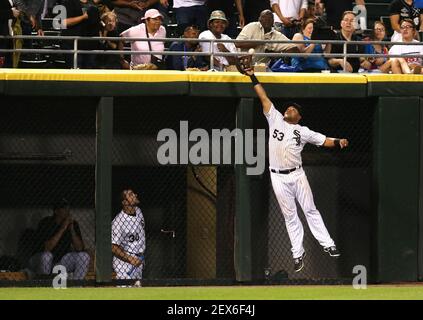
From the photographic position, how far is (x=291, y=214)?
610 inches

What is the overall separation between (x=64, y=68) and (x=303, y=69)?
311 cm

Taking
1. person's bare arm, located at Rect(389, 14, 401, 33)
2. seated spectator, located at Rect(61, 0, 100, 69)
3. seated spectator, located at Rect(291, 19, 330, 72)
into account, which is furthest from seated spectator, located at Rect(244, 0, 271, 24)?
seated spectator, located at Rect(61, 0, 100, 69)

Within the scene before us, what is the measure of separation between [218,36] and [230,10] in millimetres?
1428

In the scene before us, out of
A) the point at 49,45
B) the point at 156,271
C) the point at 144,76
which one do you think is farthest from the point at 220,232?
the point at 49,45

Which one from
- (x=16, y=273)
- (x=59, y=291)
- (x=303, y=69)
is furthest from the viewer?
(x=303, y=69)

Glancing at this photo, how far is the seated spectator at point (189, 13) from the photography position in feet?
56.6

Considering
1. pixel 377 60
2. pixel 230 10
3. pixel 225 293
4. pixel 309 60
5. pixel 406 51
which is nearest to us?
pixel 225 293

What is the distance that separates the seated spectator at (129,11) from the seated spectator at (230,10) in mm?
871

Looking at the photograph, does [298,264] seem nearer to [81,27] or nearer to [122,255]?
[122,255]

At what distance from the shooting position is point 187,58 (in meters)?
16.4

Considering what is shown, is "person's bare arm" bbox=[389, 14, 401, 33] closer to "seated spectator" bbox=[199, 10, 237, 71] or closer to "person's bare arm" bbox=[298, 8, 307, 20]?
"person's bare arm" bbox=[298, 8, 307, 20]

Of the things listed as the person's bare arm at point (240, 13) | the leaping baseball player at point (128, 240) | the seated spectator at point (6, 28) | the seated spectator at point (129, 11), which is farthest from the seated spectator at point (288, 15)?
the seated spectator at point (6, 28)

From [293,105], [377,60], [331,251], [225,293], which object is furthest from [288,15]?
[225,293]

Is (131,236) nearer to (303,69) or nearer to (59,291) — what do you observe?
(59,291)
